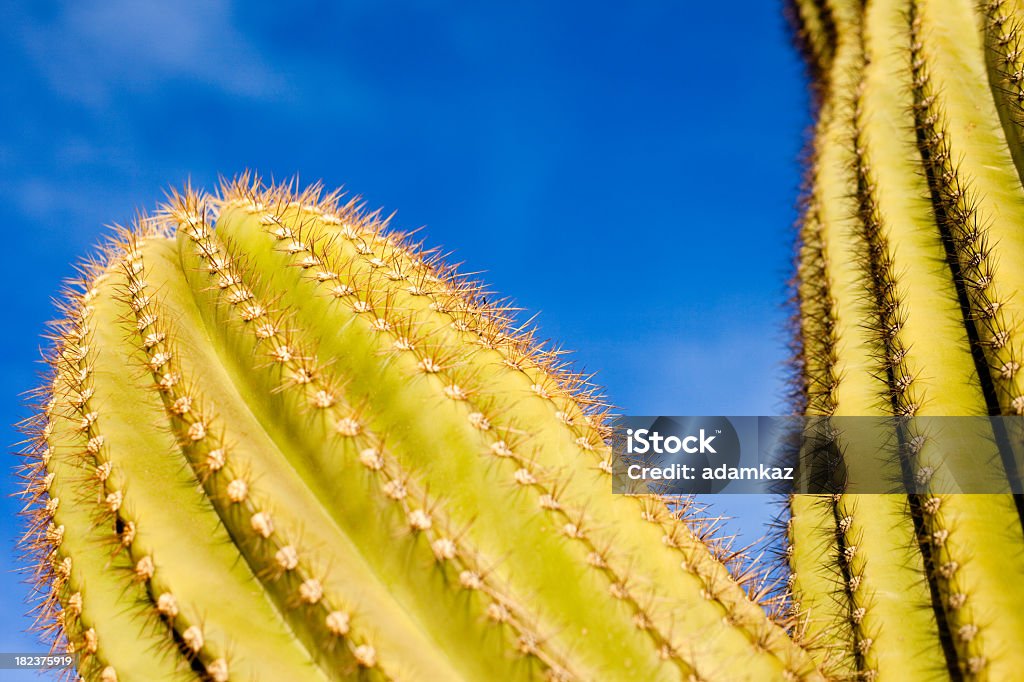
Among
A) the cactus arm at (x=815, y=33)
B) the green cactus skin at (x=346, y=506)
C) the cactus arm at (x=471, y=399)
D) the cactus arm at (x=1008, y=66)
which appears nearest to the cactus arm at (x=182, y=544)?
the green cactus skin at (x=346, y=506)

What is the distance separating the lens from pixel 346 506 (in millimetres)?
2287

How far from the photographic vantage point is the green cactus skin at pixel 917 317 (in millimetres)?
2701

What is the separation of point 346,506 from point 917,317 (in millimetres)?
2427

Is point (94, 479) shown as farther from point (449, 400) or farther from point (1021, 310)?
point (1021, 310)

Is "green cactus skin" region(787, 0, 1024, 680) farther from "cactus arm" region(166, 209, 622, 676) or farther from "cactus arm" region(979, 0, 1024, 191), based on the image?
"cactus arm" region(166, 209, 622, 676)

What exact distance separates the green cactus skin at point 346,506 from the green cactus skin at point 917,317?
0.68 metres

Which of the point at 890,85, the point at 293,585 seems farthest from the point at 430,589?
the point at 890,85

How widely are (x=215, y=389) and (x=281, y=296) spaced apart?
37 centimetres

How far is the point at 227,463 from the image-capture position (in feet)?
7.66

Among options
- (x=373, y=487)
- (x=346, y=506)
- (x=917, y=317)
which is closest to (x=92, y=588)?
(x=346, y=506)

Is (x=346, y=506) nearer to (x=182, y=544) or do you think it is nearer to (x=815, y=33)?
(x=182, y=544)

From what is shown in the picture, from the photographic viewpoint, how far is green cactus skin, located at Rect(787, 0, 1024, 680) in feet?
8.86

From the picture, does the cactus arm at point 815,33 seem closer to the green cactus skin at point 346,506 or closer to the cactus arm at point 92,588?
the green cactus skin at point 346,506

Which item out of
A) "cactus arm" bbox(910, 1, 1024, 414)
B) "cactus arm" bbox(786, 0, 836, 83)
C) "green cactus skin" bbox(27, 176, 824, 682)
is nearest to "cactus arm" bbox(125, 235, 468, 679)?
"green cactus skin" bbox(27, 176, 824, 682)
